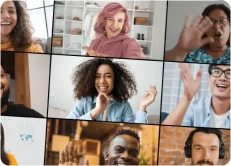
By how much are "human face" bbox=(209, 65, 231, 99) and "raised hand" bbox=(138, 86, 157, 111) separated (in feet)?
0.97

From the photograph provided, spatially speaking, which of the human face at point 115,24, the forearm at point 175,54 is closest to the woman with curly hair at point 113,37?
the human face at point 115,24

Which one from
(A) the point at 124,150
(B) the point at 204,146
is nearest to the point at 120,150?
(A) the point at 124,150

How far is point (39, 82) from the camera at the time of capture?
86.5 inches

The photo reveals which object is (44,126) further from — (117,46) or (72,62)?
(117,46)

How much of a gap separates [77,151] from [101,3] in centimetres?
76

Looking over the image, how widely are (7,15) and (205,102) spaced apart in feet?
3.62

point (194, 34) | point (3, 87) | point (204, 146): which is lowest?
point (204, 146)

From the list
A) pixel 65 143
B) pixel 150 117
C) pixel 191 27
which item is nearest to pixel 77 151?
pixel 65 143

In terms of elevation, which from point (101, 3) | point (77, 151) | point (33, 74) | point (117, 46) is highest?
point (101, 3)

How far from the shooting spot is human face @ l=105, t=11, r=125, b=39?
220cm

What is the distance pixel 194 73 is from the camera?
219 centimetres


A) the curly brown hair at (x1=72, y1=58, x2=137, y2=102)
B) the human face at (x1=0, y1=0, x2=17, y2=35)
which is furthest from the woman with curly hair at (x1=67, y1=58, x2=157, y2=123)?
the human face at (x1=0, y1=0, x2=17, y2=35)

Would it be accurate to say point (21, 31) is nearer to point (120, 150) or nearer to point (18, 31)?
point (18, 31)

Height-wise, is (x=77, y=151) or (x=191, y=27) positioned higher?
(x=191, y=27)
